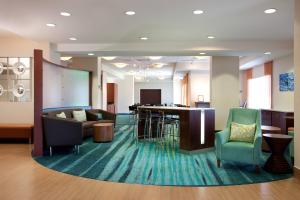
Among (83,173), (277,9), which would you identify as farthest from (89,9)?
(277,9)

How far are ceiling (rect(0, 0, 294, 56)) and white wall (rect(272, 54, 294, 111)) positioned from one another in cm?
74

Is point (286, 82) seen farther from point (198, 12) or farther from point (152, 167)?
point (152, 167)

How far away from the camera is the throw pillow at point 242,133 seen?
5027mm

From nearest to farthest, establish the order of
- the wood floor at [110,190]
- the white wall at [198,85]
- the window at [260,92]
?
the wood floor at [110,190]
the window at [260,92]
the white wall at [198,85]

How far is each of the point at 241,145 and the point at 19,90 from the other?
6143mm

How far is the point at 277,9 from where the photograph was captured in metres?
4.90

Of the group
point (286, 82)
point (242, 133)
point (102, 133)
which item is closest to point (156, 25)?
point (242, 133)

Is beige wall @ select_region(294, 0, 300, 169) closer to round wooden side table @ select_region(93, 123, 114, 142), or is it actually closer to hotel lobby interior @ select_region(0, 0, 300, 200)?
hotel lobby interior @ select_region(0, 0, 300, 200)

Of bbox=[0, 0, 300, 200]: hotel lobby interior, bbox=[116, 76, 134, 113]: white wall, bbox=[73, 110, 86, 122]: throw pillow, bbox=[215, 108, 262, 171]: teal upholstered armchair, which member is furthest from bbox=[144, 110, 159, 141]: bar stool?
bbox=[116, 76, 134, 113]: white wall

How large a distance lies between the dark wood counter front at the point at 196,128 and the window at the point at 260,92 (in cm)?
449

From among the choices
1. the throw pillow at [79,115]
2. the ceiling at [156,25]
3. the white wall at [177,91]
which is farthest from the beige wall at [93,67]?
the white wall at [177,91]

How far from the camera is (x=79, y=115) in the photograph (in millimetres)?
8492

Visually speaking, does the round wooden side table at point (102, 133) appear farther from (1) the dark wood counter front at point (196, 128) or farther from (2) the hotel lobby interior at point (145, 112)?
(1) the dark wood counter front at point (196, 128)

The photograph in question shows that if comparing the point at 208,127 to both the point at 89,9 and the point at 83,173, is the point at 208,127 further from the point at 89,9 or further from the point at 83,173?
the point at 89,9
